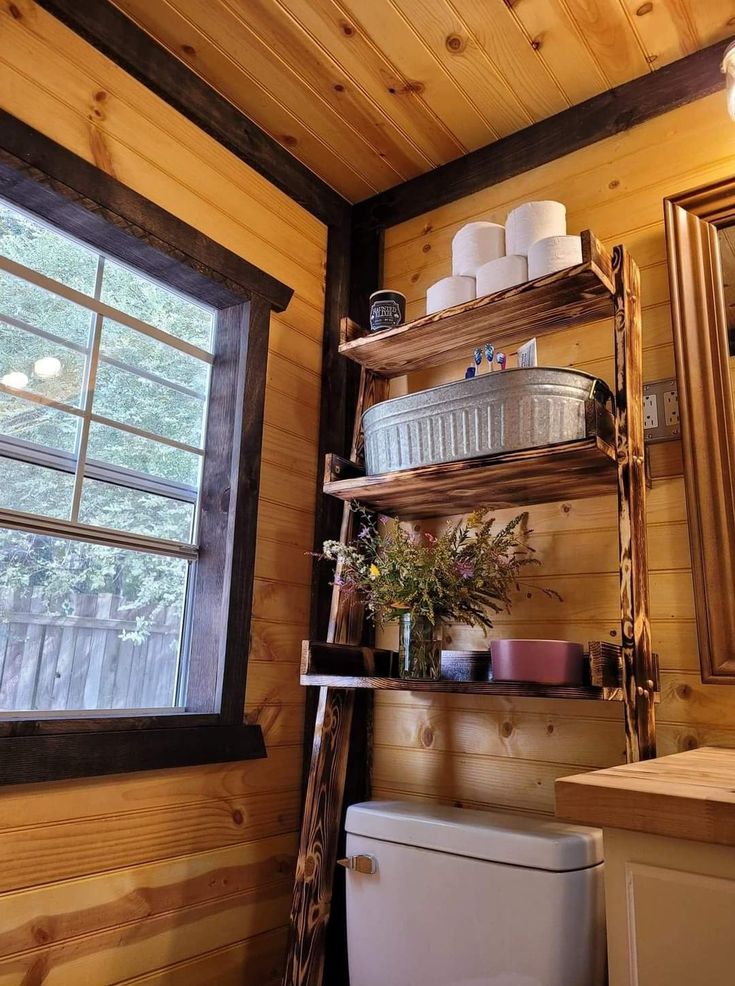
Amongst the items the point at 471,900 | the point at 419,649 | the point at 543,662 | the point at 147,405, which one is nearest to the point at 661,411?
the point at 543,662

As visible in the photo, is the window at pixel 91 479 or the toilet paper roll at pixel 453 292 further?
the toilet paper roll at pixel 453 292

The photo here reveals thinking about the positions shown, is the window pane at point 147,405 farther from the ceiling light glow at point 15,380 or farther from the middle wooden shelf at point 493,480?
the middle wooden shelf at point 493,480

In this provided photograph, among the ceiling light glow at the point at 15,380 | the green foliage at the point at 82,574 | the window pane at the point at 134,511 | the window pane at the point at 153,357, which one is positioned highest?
the window pane at the point at 153,357

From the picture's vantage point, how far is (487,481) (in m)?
1.57

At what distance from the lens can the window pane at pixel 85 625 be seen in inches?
55.0

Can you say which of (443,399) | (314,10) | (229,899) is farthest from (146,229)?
(229,899)

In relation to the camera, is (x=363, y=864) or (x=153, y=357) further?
(x=153, y=357)

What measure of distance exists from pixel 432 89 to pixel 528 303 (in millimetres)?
626

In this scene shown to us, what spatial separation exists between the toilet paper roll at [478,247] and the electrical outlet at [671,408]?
0.50 metres

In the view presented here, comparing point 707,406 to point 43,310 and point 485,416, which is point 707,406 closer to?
point 485,416

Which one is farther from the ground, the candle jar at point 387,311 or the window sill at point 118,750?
the candle jar at point 387,311

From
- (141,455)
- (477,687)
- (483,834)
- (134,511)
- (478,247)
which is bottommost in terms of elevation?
(483,834)

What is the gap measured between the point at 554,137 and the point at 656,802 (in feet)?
5.33

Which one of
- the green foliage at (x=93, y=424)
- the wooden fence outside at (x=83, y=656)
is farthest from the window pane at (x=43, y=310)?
the wooden fence outside at (x=83, y=656)
